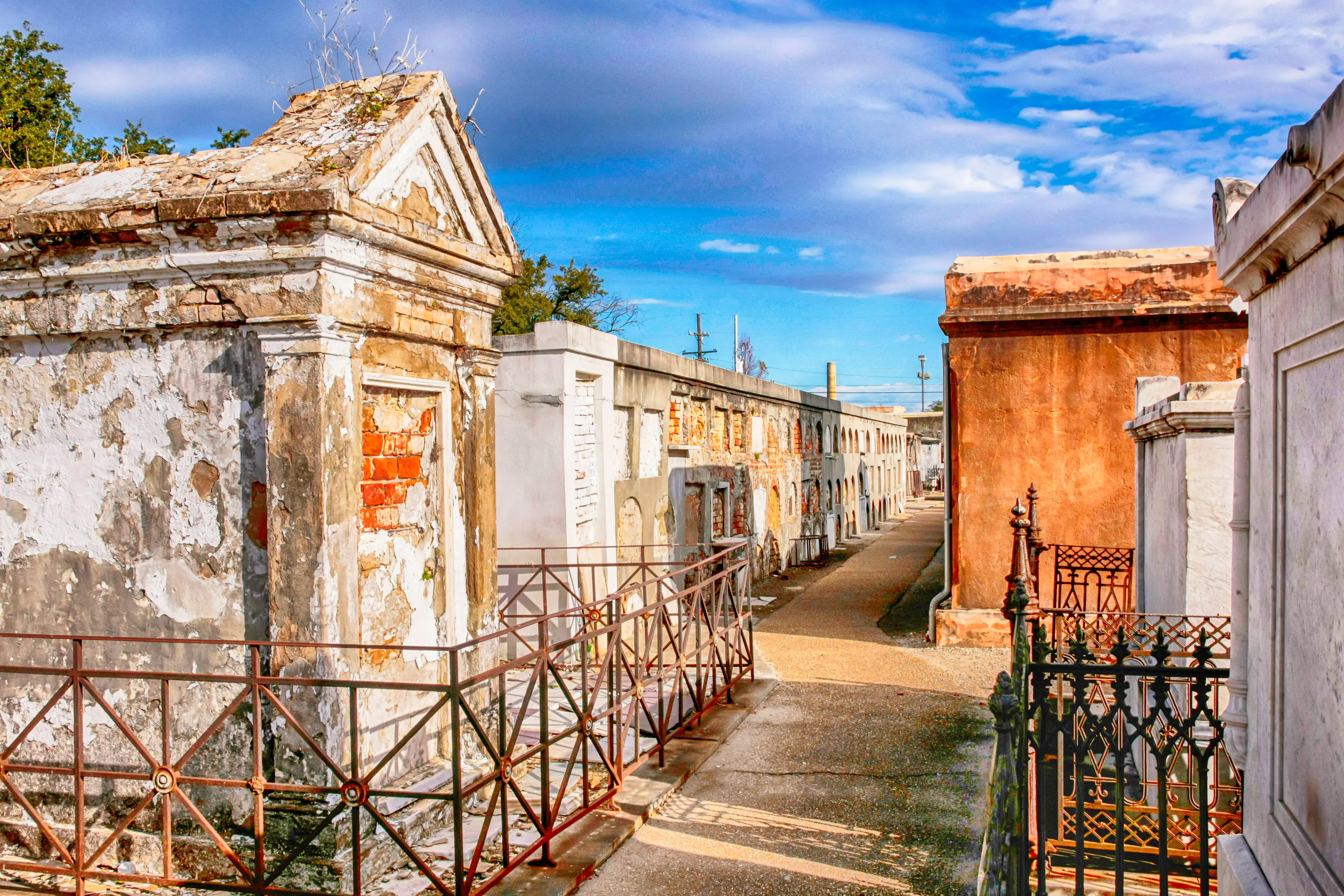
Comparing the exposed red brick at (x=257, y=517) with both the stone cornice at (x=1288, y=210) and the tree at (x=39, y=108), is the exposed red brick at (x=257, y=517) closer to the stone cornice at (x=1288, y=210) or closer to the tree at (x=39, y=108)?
the stone cornice at (x=1288, y=210)

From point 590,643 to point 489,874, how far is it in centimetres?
532

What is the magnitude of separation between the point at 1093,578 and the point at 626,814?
7203 mm

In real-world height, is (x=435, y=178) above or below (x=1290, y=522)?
above

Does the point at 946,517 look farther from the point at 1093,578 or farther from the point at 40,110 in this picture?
the point at 40,110

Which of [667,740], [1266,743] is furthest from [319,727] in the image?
[1266,743]

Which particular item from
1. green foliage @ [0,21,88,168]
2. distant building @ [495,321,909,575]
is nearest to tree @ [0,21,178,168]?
green foliage @ [0,21,88,168]

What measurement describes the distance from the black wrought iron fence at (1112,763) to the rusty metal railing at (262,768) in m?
2.07

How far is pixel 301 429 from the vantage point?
4.37 m

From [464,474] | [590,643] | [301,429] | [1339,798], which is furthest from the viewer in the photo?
[590,643]

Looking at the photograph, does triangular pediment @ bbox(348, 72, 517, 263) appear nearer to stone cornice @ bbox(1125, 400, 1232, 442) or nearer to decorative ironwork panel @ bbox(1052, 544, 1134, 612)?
stone cornice @ bbox(1125, 400, 1232, 442)

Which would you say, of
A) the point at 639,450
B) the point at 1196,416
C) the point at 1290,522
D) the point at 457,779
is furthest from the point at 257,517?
the point at 639,450

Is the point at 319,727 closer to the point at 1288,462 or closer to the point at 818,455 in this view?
the point at 1288,462

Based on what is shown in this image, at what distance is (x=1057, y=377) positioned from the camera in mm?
10883

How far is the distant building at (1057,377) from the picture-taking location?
34.7ft
